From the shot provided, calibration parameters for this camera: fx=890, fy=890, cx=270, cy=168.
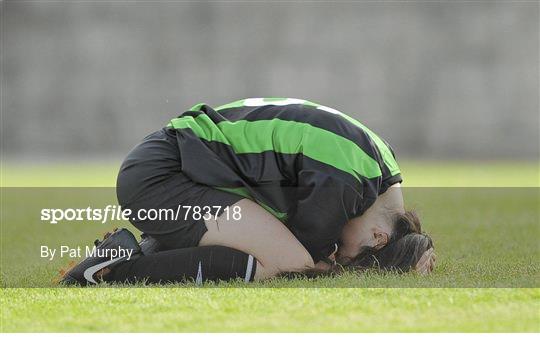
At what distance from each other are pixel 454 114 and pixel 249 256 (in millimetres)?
13278

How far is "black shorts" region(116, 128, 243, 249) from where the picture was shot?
3496mm

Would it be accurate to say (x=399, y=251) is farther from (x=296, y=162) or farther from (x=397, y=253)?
(x=296, y=162)

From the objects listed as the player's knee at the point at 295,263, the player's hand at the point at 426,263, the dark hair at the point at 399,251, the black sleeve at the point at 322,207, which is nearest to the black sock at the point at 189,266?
the player's knee at the point at 295,263

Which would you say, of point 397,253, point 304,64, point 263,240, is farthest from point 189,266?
point 304,64

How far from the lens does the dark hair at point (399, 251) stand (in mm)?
3543

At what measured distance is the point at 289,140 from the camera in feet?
11.3

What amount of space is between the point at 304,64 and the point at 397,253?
12.9 m

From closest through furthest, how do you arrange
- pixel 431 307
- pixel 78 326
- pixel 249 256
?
pixel 78 326, pixel 431 307, pixel 249 256

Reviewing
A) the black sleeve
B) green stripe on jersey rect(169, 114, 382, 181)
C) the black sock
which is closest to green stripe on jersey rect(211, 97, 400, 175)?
green stripe on jersey rect(169, 114, 382, 181)

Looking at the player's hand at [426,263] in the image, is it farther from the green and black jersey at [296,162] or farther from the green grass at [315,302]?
the green and black jersey at [296,162]

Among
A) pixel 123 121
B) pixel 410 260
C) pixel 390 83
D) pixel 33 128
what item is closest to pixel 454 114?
pixel 390 83

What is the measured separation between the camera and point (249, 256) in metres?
3.43

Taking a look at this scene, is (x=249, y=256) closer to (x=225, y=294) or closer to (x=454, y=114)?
(x=225, y=294)

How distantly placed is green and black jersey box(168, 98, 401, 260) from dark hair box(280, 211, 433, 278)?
0.14 m
